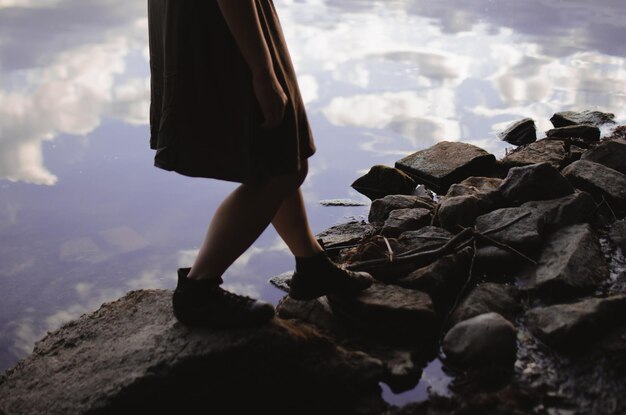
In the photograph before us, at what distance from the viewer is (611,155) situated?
11.8ft

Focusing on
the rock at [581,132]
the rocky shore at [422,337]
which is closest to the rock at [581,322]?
the rocky shore at [422,337]

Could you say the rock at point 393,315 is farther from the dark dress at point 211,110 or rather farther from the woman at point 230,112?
the dark dress at point 211,110

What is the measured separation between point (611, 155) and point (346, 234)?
1.47 meters

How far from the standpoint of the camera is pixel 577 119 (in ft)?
16.7

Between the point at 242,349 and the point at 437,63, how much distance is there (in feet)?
17.1

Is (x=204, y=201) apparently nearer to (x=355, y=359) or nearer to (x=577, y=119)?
(x=355, y=359)

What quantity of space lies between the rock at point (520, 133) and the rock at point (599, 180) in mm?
1456

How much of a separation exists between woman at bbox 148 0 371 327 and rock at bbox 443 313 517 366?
0.75 metres

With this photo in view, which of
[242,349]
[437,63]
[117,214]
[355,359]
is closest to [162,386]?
[242,349]

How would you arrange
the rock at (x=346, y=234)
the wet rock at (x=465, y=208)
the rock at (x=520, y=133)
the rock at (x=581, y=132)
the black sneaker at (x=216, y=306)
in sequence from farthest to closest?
the rock at (x=520, y=133)
the rock at (x=581, y=132)
the rock at (x=346, y=234)
the wet rock at (x=465, y=208)
the black sneaker at (x=216, y=306)

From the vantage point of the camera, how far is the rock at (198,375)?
204 cm

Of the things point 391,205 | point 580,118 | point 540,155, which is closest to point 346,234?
point 391,205

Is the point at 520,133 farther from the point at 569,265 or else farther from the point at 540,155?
the point at 569,265

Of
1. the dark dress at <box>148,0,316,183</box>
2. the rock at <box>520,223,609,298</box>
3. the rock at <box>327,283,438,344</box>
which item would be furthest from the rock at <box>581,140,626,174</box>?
the dark dress at <box>148,0,316,183</box>
